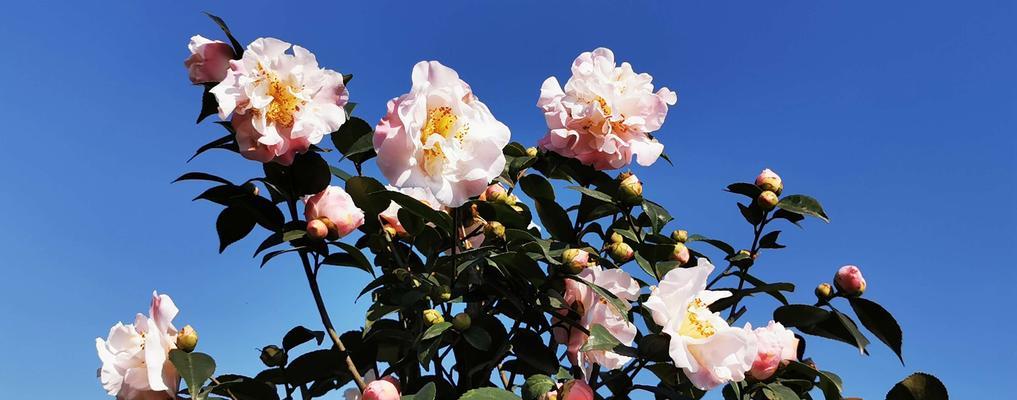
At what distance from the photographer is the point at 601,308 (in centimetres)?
140

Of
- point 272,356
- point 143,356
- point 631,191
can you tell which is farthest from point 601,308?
point 143,356

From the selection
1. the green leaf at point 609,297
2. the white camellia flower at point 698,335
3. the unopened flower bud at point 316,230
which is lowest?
the white camellia flower at point 698,335

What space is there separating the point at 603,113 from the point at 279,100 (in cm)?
60

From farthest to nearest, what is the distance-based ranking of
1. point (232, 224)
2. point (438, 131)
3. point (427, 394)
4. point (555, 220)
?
point (555, 220), point (232, 224), point (438, 131), point (427, 394)

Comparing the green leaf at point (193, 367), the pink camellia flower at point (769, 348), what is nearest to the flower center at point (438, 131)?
the green leaf at point (193, 367)

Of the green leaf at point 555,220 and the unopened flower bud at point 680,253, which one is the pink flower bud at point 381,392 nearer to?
the green leaf at point 555,220

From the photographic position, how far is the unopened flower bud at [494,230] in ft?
4.70

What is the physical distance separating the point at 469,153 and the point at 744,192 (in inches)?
26.0

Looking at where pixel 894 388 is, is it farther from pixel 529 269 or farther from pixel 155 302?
pixel 155 302

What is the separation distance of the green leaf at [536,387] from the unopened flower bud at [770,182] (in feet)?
2.15

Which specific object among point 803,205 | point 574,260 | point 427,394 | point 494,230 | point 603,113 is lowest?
point 427,394

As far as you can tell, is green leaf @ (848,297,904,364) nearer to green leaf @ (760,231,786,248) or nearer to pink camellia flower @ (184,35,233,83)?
green leaf @ (760,231,786,248)

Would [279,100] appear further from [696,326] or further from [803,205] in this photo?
[803,205]

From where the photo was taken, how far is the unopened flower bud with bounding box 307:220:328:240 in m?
1.29
